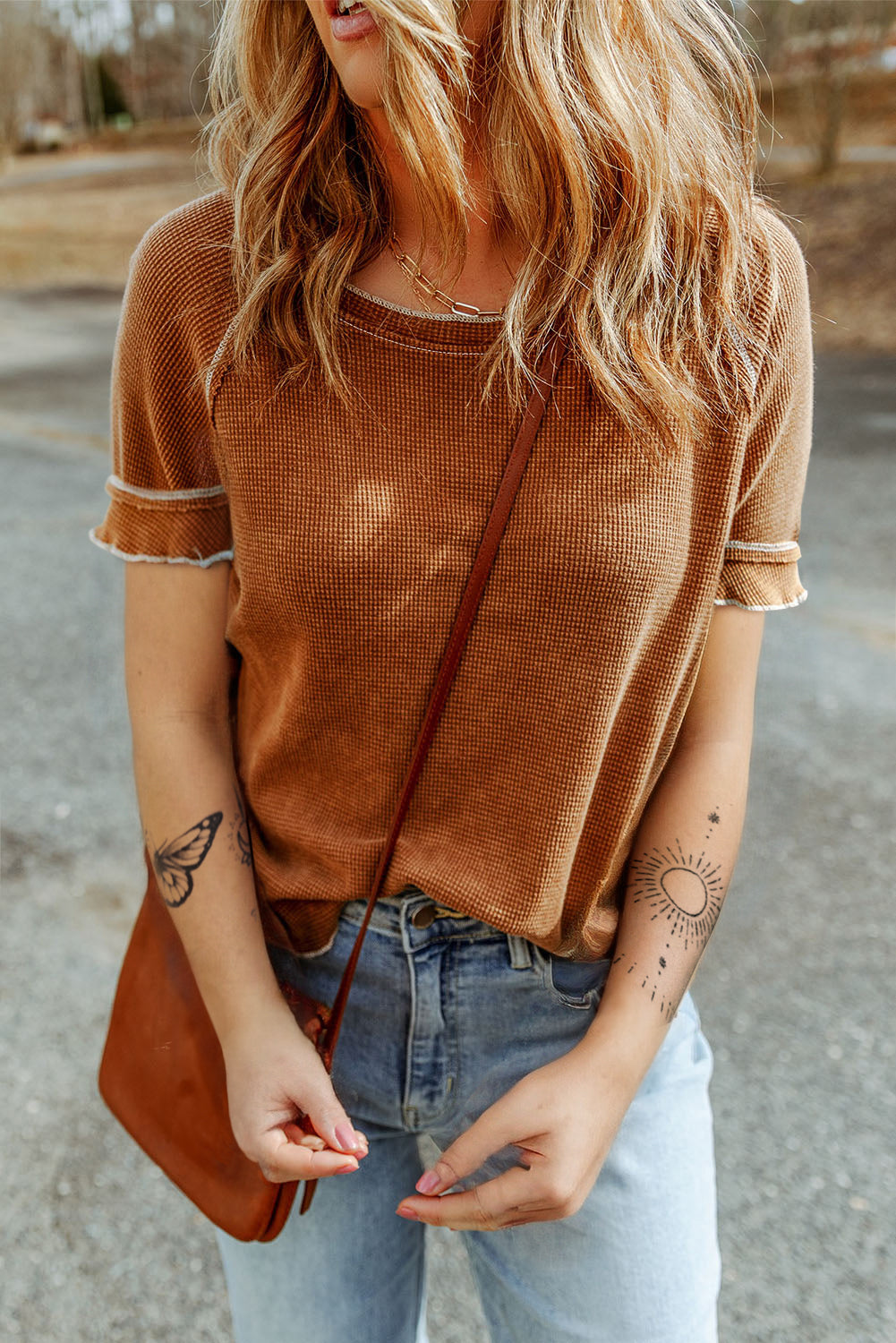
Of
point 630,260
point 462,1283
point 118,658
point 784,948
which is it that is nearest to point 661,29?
point 630,260

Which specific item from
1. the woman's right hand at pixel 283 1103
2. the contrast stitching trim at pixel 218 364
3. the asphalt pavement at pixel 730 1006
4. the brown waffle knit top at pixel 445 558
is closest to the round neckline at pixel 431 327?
the brown waffle knit top at pixel 445 558

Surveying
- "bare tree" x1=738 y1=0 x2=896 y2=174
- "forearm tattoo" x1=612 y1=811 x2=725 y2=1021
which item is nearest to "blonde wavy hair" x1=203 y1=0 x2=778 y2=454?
"forearm tattoo" x1=612 y1=811 x2=725 y2=1021

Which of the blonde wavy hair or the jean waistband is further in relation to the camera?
the jean waistband

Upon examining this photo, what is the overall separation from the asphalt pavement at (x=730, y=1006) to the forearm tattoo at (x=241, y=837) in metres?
0.43

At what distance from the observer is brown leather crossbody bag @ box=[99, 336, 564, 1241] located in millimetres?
1084

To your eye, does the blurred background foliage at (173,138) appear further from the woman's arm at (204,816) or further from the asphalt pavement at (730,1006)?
the asphalt pavement at (730,1006)

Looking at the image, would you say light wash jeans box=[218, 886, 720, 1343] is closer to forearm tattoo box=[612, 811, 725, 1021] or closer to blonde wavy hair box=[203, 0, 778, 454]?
forearm tattoo box=[612, 811, 725, 1021]

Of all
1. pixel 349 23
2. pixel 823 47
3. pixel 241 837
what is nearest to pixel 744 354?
pixel 349 23

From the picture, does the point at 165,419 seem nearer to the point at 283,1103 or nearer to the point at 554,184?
the point at 554,184

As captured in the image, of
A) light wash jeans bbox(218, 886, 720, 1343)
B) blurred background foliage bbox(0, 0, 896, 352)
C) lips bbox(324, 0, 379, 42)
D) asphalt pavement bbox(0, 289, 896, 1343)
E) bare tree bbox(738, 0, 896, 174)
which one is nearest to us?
lips bbox(324, 0, 379, 42)

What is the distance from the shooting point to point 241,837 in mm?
1246

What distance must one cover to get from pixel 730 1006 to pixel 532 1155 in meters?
1.76

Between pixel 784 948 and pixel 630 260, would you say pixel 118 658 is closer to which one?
pixel 784 948

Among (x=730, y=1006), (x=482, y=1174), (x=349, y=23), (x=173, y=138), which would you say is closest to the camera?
(x=349, y=23)
